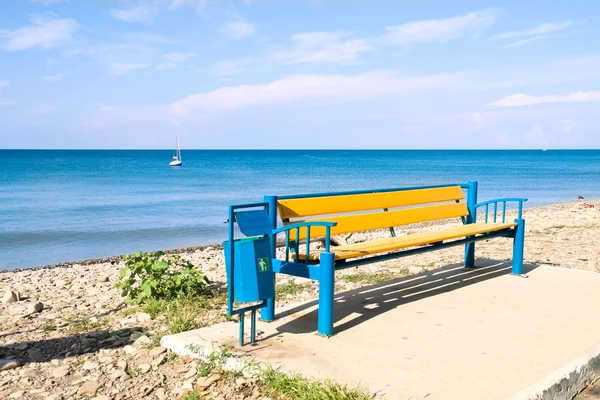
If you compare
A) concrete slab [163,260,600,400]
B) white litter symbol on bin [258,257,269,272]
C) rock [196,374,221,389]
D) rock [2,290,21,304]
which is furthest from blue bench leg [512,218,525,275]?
rock [2,290,21,304]

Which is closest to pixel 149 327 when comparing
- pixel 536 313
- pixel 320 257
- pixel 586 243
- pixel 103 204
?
pixel 320 257

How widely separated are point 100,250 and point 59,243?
1965 mm

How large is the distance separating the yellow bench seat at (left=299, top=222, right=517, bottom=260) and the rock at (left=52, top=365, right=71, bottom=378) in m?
1.84

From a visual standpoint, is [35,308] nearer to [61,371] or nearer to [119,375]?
[61,371]

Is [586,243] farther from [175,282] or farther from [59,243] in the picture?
[59,243]

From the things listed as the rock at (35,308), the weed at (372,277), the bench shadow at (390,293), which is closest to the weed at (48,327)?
the rock at (35,308)

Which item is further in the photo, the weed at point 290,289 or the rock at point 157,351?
the weed at point 290,289

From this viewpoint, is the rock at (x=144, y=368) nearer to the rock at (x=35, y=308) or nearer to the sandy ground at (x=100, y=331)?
the sandy ground at (x=100, y=331)

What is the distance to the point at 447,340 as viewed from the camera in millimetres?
4277

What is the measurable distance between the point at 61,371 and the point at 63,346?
639mm

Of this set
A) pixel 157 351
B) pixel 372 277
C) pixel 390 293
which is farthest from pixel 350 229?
pixel 157 351

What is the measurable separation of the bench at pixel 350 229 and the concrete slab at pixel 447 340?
14.6 inches

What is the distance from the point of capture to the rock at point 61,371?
4008 millimetres

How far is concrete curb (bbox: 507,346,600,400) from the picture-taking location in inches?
131
